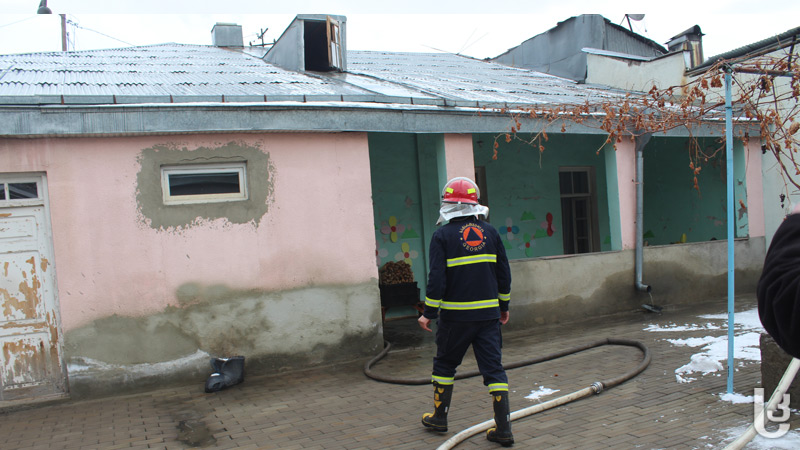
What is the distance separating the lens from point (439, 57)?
14203mm

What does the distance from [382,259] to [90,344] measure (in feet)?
16.4

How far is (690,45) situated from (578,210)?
161 inches

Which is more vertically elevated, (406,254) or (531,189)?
(531,189)

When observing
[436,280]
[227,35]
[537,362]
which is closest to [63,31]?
[227,35]

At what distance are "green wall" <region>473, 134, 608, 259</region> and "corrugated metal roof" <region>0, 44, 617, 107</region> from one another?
1.06m

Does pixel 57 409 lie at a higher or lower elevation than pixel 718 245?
lower

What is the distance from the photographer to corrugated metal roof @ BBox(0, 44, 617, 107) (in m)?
6.43

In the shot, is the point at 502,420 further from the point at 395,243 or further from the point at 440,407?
the point at 395,243

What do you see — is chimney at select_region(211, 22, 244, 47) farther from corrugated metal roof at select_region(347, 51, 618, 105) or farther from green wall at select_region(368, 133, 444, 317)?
green wall at select_region(368, 133, 444, 317)

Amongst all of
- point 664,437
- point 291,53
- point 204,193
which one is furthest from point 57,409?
point 291,53

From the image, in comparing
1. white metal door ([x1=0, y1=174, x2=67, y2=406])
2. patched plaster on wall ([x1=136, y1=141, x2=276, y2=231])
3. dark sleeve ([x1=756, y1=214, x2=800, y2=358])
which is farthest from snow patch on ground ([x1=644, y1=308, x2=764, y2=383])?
white metal door ([x1=0, y1=174, x2=67, y2=406])

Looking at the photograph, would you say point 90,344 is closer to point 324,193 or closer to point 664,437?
point 324,193

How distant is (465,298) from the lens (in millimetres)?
4258

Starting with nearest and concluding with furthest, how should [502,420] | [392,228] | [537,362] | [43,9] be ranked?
[502,420]
[537,362]
[392,228]
[43,9]
